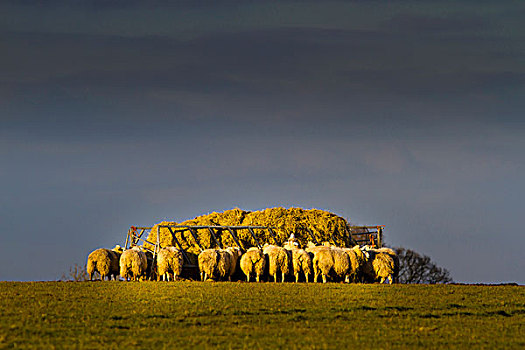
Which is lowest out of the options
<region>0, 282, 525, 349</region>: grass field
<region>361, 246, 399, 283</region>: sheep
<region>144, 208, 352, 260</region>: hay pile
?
<region>0, 282, 525, 349</region>: grass field

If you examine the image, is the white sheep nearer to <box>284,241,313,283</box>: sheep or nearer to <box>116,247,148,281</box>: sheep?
<box>116,247,148,281</box>: sheep

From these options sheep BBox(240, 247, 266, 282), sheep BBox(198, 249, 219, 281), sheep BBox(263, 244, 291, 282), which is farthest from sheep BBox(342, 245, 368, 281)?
sheep BBox(198, 249, 219, 281)

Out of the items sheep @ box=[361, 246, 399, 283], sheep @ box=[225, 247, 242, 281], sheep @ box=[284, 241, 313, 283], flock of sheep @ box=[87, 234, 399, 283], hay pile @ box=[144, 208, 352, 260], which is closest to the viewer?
flock of sheep @ box=[87, 234, 399, 283]

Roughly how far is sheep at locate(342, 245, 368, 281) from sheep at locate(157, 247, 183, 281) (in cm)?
903

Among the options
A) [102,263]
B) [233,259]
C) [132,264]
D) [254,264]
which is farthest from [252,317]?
[102,263]

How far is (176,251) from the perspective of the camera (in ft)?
121

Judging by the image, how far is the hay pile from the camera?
4366 centimetres

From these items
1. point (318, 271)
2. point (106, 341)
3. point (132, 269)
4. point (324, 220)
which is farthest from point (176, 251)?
point (106, 341)

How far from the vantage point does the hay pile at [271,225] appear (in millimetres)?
43656

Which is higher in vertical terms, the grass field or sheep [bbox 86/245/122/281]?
sheep [bbox 86/245/122/281]

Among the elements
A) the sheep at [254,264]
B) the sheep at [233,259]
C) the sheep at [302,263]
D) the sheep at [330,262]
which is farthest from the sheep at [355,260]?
the sheep at [233,259]

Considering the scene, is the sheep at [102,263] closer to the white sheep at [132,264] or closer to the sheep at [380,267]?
the white sheep at [132,264]

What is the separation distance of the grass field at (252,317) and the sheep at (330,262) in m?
4.95

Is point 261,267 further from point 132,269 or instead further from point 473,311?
point 473,311
